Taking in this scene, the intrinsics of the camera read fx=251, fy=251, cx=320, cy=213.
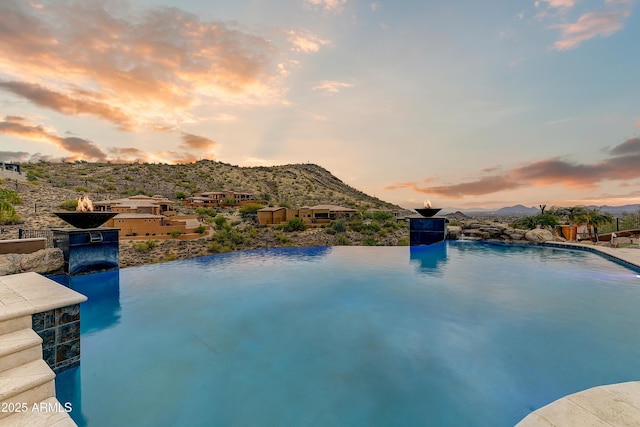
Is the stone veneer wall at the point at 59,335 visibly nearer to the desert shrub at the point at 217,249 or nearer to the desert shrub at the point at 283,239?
the desert shrub at the point at 217,249

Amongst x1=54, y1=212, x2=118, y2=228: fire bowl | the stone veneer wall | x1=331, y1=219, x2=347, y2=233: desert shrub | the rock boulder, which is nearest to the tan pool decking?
the stone veneer wall

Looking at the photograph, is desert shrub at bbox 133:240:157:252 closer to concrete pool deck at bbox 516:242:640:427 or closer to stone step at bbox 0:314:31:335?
stone step at bbox 0:314:31:335

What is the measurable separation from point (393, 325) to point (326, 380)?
218 centimetres

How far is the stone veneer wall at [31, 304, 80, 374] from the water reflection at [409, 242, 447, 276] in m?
9.44

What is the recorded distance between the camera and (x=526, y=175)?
737 inches

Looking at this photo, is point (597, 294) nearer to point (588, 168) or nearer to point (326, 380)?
point (326, 380)

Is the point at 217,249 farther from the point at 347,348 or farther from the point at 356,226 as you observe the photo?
the point at 347,348

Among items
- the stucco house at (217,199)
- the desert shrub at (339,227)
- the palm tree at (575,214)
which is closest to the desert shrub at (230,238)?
the desert shrub at (339,227)

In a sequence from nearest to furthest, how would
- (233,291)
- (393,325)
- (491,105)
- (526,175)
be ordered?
(393,325), (233,291), (491,105), (526,175)

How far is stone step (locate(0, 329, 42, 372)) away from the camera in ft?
7.79

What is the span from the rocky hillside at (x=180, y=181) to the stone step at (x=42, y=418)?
103 feet

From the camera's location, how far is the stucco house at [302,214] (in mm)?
24172

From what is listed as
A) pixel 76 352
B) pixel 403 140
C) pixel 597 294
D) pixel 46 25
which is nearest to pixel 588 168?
pixel 403 140

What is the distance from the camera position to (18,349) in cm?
245
